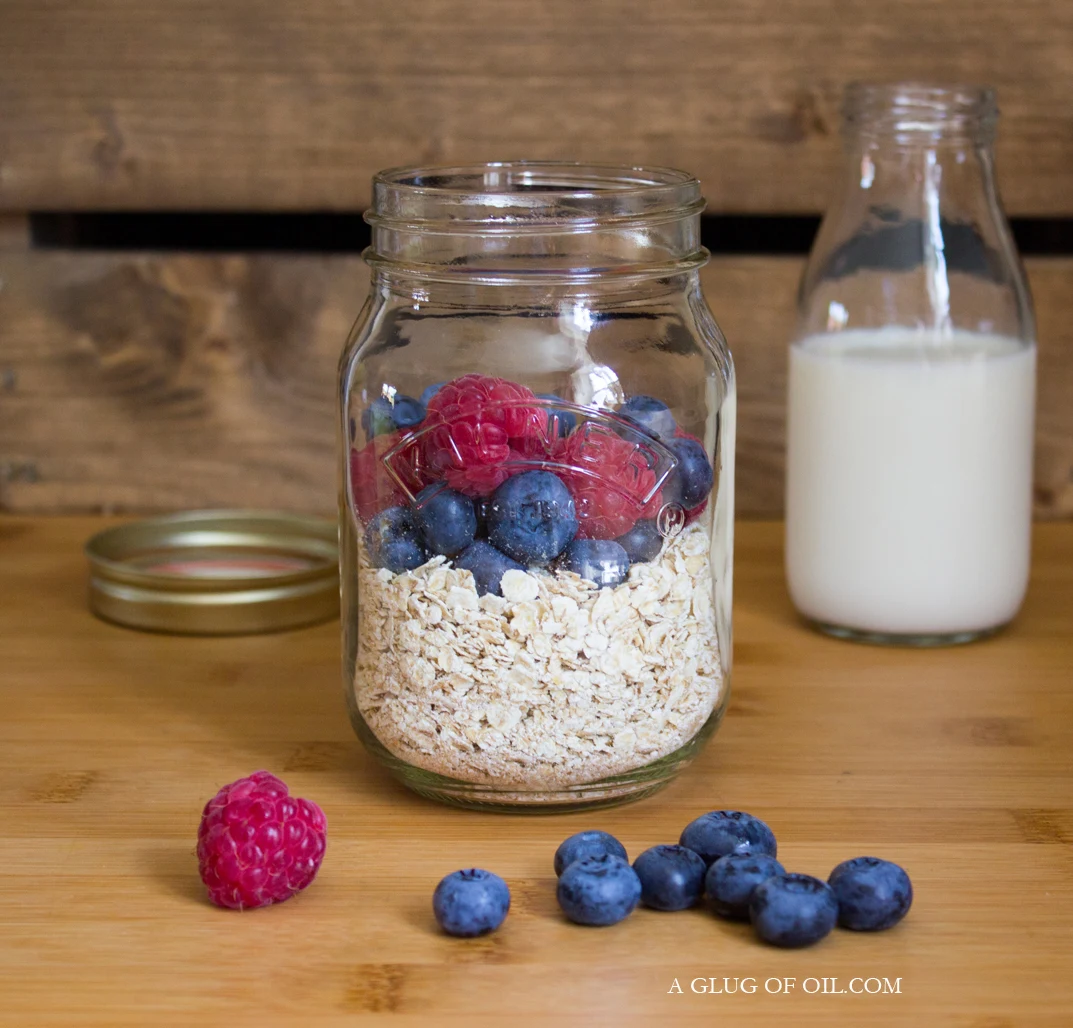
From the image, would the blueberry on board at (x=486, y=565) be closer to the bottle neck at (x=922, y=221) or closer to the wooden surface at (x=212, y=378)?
the bottle neck at (x=922, y=221)

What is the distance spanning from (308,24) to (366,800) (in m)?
0.79

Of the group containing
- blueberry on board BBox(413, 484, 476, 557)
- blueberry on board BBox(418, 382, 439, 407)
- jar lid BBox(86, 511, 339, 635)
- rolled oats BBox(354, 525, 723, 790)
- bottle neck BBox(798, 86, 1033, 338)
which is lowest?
jar lid BBox(86, 511, 339, 635)

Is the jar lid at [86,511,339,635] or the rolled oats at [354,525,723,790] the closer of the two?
the rolled oats at [354,525,723,790]

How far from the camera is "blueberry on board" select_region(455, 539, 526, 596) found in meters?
0.77

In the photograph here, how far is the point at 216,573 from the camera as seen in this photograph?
1.26 metres

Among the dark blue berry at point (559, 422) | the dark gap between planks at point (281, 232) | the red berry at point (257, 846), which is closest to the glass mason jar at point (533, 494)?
the dark blue berry at point (559, 422)

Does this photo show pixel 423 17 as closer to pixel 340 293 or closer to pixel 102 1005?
pixel 340 293

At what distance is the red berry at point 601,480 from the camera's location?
2.54ft

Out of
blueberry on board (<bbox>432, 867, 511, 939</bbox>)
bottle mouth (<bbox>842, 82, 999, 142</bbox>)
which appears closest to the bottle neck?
bottle mouth (<bbox>842, 82, 999, 142</bbox>)

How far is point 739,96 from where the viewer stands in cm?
135

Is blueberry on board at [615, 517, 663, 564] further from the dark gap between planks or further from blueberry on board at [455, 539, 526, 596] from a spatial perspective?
the dark gap between planks

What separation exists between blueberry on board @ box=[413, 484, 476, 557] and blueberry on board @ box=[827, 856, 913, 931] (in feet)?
0.81

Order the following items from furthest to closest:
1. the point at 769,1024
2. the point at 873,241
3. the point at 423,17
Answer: the point at 423,17
the point at 873,241
the point at 769,1024

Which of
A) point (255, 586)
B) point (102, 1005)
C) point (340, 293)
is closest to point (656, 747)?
point (102, 1005)
